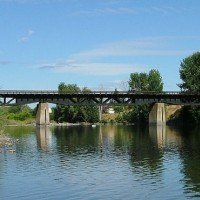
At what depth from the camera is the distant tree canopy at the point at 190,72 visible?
124875 millimetres

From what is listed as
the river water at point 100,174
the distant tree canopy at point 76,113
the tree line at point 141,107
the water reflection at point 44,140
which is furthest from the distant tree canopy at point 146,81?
the river water at point 100,174

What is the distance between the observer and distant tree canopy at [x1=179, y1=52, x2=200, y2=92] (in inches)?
4916

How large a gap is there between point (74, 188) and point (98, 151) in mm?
22686

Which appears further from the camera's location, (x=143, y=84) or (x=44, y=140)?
(x=143, y=84)

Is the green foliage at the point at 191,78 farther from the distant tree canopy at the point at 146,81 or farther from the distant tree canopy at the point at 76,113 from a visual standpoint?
the distant tree canopy at the point at 76,113

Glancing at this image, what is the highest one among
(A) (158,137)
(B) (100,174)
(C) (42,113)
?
(C) (42,113)

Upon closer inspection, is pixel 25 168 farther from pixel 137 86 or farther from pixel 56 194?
pixel 137 86

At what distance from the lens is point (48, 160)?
4391 cm

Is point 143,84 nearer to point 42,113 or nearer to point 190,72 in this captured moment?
point 190,72

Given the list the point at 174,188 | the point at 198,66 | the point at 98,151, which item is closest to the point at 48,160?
the point at 98,151

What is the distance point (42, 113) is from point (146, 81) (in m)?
38.6

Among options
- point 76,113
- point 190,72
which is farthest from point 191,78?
point 76,113

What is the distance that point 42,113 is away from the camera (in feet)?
386

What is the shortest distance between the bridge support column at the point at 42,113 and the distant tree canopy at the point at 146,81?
33540 millimetres
